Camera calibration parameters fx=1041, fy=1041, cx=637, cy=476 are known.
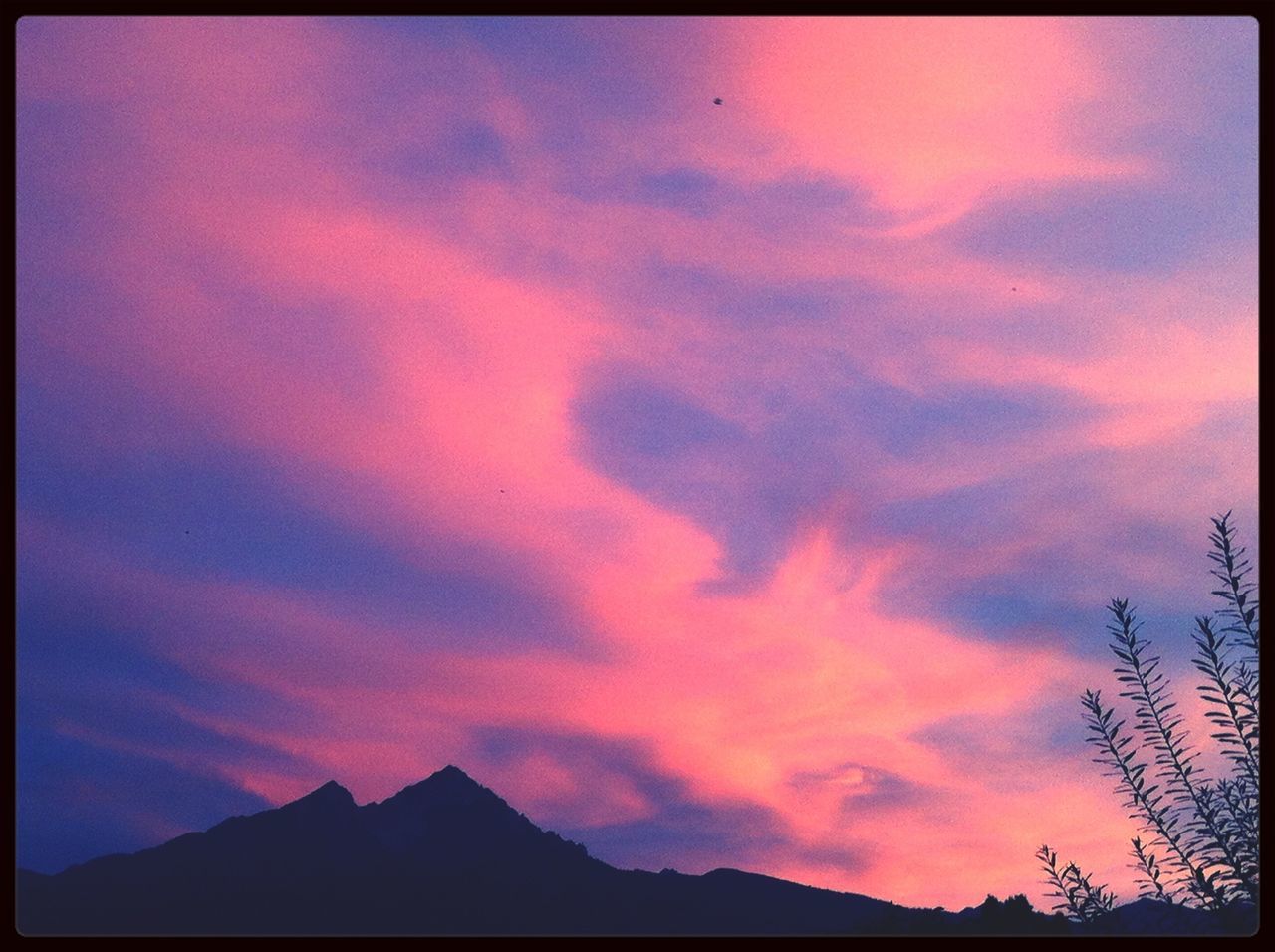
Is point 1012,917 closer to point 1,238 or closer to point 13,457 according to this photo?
point 13,457

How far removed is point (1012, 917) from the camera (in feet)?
26.1

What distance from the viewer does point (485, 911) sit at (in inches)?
337

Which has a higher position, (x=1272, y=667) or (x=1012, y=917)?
(x=1272, y=667)
